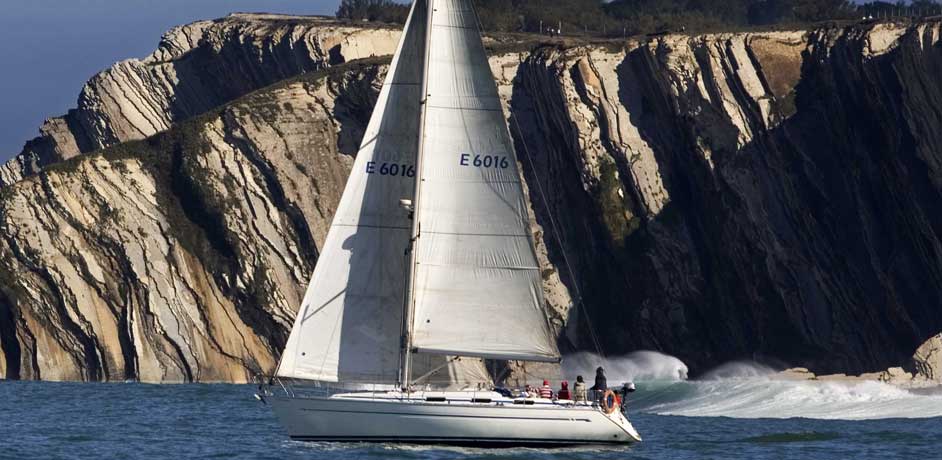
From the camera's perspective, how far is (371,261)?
37906 millimetres

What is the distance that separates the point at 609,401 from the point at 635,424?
11286 mm

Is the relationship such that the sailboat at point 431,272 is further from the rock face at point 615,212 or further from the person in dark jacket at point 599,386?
the rock face at point 615,212

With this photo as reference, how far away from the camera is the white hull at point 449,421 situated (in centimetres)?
3684

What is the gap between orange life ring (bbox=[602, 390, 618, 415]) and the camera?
125ft

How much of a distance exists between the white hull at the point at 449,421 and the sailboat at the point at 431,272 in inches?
1.5

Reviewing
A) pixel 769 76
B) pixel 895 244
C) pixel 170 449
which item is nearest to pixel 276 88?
pixel 769 76

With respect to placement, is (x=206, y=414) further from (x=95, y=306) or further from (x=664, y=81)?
(x=664, y=81)

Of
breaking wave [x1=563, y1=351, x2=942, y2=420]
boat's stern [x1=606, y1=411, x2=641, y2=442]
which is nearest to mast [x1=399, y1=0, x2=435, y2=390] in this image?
boat's stern [x1=606, y1=411, x2=641, y2=442]

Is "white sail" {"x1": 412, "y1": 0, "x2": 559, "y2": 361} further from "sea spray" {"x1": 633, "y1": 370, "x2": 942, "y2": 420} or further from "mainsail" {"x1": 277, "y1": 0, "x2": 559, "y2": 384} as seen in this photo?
"sea spray" {"x1": 633, "y1": 370, "x2": 942, "y2": 420}

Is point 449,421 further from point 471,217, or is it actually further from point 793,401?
point 793,401

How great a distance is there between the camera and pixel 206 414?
5225 centimetres

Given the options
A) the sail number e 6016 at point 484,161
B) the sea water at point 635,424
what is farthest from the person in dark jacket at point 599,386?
the sail number e 6016 at point 484,161

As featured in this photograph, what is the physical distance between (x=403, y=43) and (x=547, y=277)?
149ft

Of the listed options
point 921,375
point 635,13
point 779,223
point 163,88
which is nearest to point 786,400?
point 921,375
